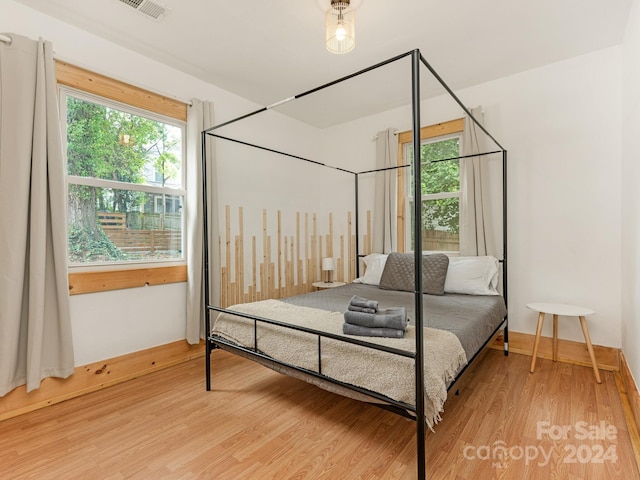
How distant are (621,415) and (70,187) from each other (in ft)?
12.5

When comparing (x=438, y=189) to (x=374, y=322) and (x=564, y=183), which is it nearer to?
(x=564, y=183)

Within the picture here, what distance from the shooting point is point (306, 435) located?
1.83 meters

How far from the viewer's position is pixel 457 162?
339 centimetres

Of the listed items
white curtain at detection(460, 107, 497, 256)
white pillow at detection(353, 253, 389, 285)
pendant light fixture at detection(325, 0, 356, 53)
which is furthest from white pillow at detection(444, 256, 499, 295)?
pendant light fixture at detection(325, 0, 356, 53)

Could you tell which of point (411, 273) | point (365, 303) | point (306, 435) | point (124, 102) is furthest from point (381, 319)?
point (124, 102)

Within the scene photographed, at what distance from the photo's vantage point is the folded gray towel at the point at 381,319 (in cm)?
169

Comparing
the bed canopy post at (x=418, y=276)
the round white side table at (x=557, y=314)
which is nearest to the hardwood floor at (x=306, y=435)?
the round white side table at (x=557, y=314)

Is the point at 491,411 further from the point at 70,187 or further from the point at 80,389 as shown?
the point at 70,187

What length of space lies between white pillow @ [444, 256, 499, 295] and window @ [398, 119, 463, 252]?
46 cm

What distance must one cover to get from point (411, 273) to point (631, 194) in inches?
62.3

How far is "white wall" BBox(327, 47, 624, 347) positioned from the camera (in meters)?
2.65

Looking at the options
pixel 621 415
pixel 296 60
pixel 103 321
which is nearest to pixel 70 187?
pixel 103 321

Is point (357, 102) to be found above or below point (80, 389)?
above

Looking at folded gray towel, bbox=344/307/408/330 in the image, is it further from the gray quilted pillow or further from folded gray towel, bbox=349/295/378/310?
the gray quilted pillow
